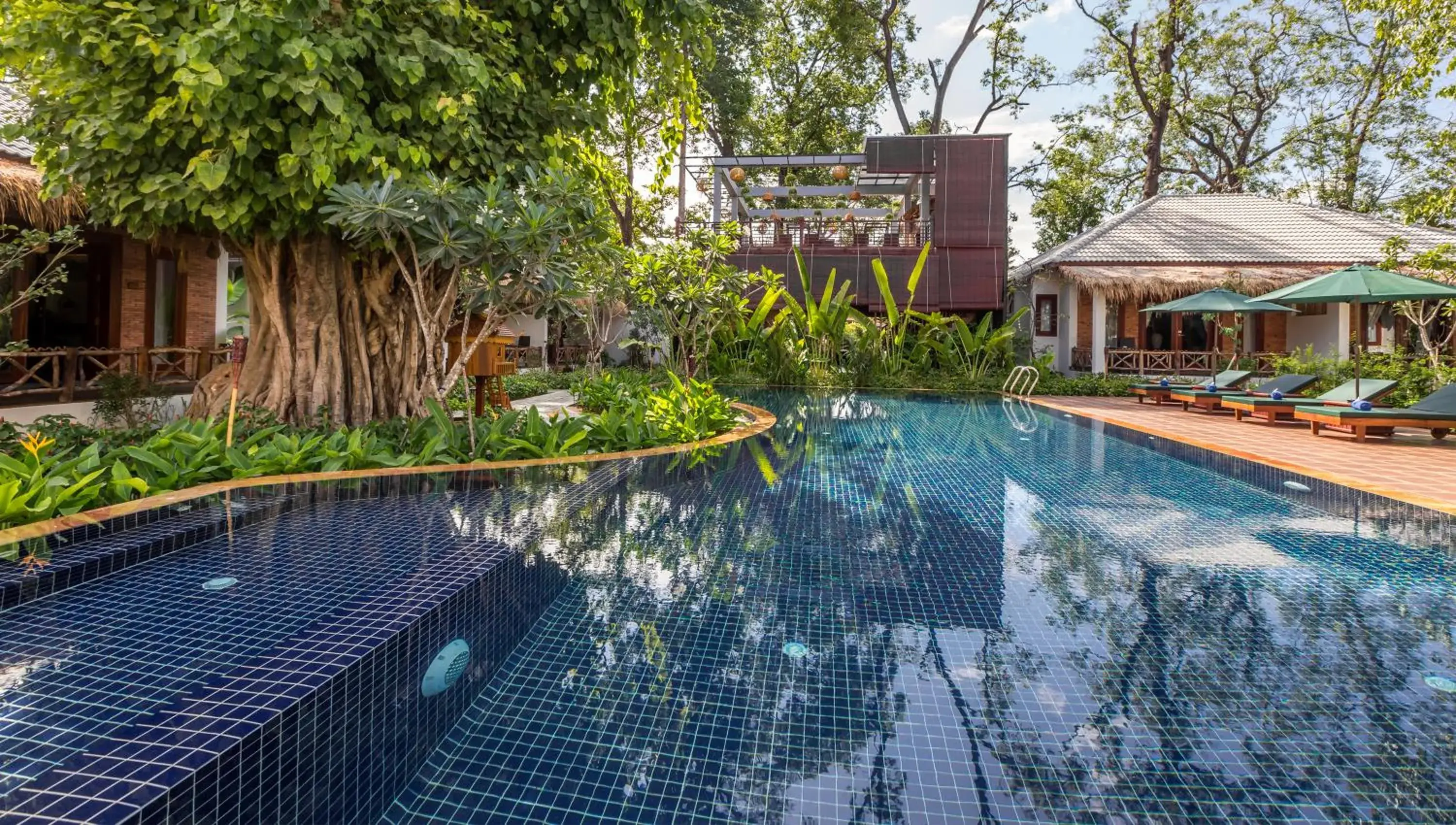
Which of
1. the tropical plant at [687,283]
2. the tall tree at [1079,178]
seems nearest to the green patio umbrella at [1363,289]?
the tropical plant at [687,283]

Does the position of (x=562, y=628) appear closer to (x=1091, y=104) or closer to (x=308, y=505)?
(x=308, y=505)

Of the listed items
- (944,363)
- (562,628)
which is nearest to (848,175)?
(944,363)

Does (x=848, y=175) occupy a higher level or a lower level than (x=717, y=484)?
higher

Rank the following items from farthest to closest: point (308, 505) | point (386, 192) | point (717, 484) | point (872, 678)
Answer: point (717, 484), point (386, 192), point (308, 505), point (872, 678)

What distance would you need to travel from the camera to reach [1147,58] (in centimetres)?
2230

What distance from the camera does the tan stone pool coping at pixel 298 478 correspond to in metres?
3.51

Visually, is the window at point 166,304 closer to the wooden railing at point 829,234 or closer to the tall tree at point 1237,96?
the wooden railing at point 829,234

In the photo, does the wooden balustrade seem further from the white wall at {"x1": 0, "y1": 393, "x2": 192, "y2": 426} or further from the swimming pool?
the swimming pool

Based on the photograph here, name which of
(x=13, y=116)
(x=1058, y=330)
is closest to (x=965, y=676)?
(x=13, y=116)

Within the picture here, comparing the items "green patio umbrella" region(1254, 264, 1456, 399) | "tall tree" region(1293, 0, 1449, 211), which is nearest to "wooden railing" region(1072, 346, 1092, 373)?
"green patio umbrella" region(1254, 264, 1456, 399)

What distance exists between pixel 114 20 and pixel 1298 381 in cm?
1410

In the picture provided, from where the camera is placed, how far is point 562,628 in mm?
2967

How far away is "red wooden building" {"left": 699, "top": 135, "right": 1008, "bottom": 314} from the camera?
1750 centimetres

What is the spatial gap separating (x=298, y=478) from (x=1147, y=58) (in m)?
25.6
